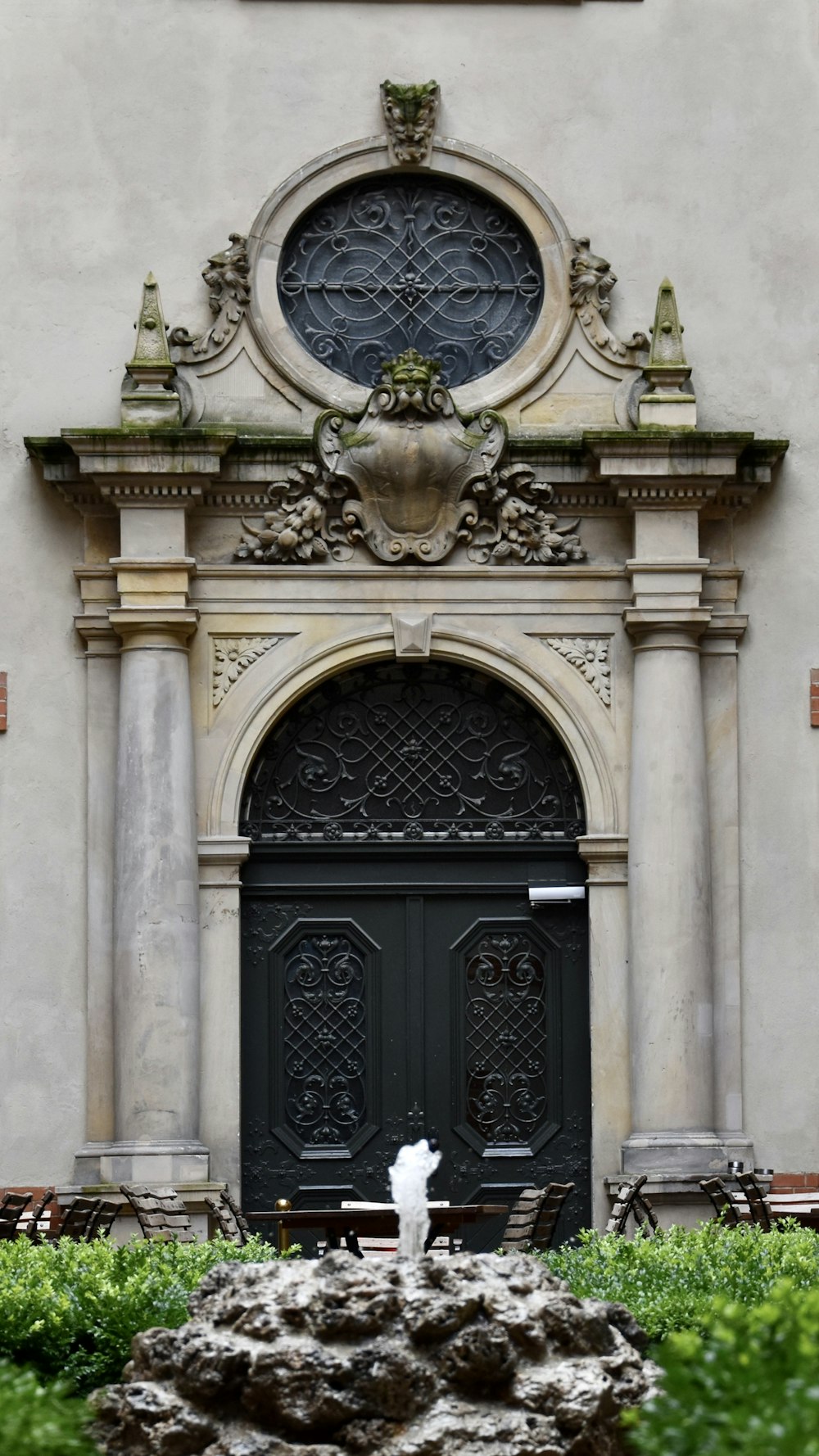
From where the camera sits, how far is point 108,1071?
42.6 feet

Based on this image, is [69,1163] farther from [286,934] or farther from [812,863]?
[812,863]

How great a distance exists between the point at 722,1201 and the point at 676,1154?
83 cm

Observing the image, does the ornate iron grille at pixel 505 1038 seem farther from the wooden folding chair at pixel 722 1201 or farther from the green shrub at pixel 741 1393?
the green shrub at pixel 741 1393

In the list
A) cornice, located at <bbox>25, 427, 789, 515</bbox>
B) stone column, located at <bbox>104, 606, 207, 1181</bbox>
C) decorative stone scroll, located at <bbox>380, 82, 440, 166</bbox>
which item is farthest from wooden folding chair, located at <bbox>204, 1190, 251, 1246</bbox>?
decorative stone scroll, located at <bbox>380, 82, 440, 166</bbox>

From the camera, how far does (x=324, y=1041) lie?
1332cm

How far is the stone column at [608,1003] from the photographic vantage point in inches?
516

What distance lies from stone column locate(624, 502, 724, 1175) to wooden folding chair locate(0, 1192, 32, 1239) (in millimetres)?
3224

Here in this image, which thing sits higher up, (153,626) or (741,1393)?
(153,626)

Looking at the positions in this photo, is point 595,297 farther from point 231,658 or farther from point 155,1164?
point 155,1164

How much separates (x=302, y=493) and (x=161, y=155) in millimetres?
2060

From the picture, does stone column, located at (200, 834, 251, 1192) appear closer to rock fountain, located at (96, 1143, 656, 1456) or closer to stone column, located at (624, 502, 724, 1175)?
stone column, located at (624, 502, 724, 1175)

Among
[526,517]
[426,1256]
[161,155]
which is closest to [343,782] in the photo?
[526,517]

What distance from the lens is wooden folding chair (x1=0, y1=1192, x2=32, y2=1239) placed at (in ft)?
35.0

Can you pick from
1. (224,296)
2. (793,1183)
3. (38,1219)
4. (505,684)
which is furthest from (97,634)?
(793,1183)
